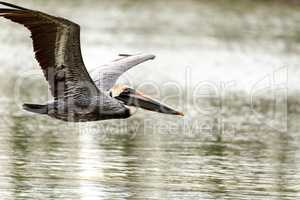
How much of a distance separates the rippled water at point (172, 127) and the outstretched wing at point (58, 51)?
86cm

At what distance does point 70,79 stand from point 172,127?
421cm

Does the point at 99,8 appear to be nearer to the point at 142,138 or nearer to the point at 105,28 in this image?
the point at 105,28

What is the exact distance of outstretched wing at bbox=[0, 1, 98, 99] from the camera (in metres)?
9.58

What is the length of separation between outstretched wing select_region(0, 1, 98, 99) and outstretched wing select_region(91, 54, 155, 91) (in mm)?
558

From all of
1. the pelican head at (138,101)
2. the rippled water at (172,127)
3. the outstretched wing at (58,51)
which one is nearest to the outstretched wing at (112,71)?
the pelican head at (138,101)

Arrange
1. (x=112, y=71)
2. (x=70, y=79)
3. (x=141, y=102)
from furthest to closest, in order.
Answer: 1. (x=112, y=71)
2. (x=141, y=102)
3. (x=70, y=79)

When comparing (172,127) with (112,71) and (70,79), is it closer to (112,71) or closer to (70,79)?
(112,71)

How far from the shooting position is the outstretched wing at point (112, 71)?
11.1 m

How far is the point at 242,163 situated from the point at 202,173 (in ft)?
3.03

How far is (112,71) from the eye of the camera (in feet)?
37.4

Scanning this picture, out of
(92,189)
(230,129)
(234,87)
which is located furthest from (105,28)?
(92,189)

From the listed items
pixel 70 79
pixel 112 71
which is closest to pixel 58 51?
pixel 70 79

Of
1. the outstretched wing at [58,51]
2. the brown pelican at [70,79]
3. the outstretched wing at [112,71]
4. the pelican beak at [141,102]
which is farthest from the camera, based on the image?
the outstretched wing at [112,71]

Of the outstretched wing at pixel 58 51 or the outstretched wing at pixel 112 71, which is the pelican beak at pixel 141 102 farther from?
the outstretched wing at pixel 58 51
